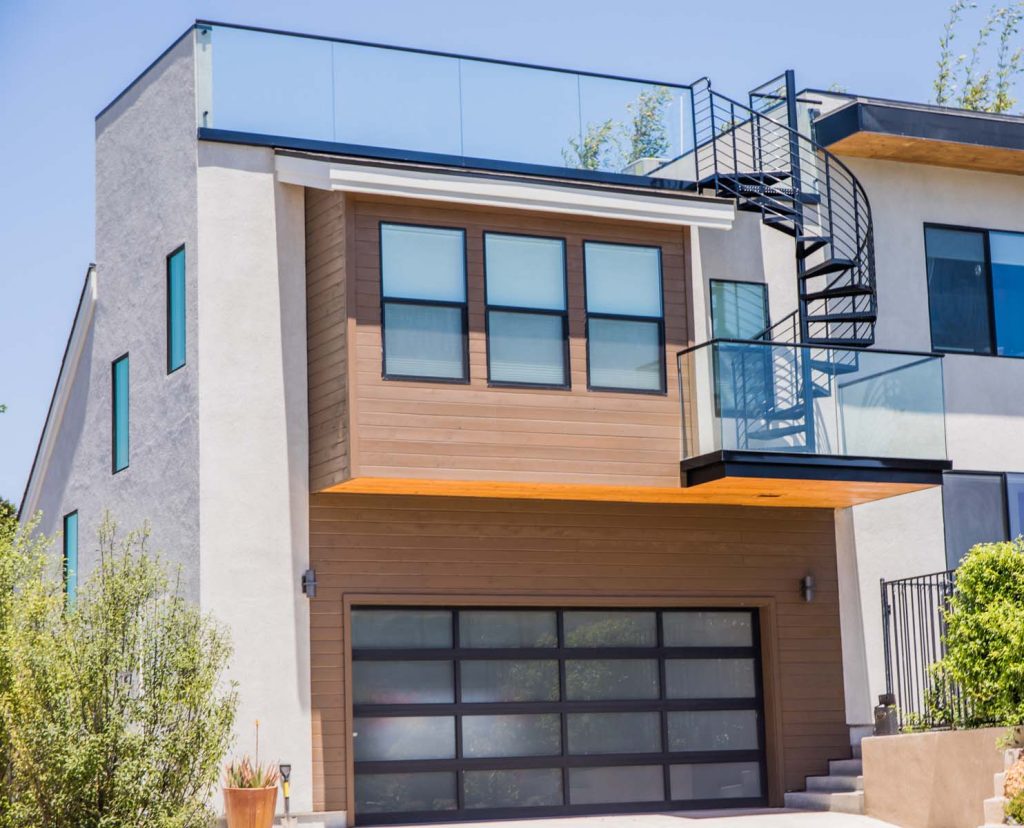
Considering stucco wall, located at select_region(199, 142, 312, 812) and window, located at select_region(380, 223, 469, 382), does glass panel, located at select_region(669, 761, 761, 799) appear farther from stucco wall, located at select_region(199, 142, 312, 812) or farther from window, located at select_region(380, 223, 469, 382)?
window, located at select_region(380, 223, 469, 382)

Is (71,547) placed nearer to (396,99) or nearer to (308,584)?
(308,584)

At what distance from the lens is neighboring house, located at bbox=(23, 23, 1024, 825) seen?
1617 centimetres

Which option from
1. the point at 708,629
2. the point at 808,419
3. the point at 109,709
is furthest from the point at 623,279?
the point at 109,709

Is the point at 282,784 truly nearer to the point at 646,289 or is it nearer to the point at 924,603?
the point at 646,289

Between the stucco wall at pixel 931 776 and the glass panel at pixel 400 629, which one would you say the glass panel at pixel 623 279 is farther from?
the stucco wall at pixel 931 776

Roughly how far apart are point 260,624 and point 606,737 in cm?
412

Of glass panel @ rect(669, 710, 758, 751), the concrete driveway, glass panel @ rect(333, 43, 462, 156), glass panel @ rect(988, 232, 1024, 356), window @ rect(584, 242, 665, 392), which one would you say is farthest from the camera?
glass panel @ rect(988, 232, 1024, 356)

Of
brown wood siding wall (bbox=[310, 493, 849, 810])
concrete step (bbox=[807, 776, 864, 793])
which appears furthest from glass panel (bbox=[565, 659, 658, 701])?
concrete step (bbox=[807, 776, 864, 793])

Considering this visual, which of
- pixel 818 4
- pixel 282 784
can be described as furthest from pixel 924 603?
pixel 818 4

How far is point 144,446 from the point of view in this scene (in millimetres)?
17438

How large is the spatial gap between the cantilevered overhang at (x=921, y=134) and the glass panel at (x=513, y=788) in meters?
8.03

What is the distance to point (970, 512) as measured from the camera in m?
19.5

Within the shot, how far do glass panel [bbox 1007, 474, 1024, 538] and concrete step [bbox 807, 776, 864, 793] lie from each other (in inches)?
153

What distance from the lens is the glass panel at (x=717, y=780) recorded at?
17852 millimetres
